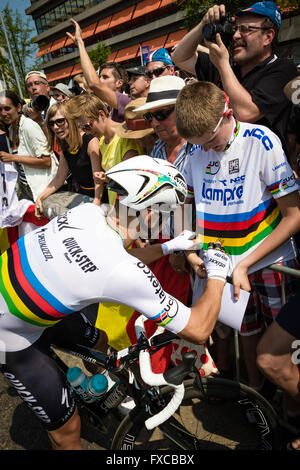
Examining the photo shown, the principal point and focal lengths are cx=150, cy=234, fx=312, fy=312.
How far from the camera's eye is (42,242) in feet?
6.79

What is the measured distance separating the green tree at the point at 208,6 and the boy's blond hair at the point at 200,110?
1953cm

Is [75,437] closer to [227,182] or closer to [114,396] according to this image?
[114,396]

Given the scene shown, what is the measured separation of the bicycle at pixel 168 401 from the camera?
1934mm

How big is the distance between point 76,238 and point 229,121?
131cm

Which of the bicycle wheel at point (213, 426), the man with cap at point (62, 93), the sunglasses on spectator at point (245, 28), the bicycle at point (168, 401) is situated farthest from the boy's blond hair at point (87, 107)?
the man with cap at point (62, 93)

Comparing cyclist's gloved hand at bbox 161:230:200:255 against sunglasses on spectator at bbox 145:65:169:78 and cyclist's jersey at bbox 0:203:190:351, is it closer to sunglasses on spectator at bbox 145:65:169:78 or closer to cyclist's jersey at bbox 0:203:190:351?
cyclist's jersey at bbox 0:203:190:351

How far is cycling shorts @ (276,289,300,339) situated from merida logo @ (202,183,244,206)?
780 mm

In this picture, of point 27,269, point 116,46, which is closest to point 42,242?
point 27,269

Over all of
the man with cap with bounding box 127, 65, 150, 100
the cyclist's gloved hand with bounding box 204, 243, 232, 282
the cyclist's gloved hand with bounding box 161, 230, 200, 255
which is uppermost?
the man with cap with bounding box 127, 65, 150, 100

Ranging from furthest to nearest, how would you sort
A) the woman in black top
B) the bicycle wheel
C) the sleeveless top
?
the sleeveless top
the woman in black top
the bicycle wheel

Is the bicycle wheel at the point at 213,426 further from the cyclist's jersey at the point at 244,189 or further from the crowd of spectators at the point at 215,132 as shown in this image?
the cyclist's jersey at the point at 244,189

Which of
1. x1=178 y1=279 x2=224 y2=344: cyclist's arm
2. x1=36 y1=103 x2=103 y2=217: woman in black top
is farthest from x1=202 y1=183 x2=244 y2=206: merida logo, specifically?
x1=36 y1=103 x2=103 y2=217: woman in black top

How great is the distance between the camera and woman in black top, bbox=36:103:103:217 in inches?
163

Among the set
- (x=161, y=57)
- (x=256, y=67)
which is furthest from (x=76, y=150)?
(x=256, y=67)
